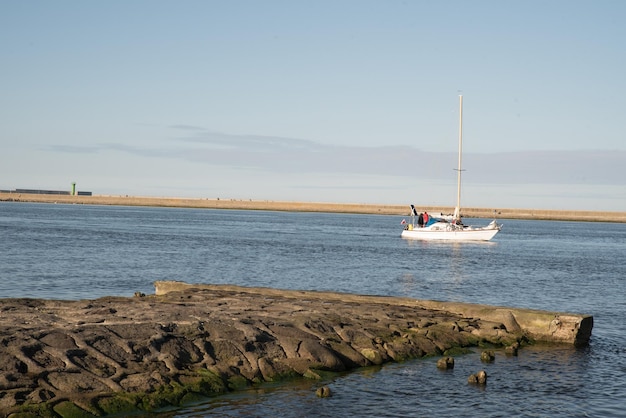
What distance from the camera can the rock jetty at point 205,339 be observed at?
13.1 metres

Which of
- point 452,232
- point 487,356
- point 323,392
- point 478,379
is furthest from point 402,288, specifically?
point 452,232

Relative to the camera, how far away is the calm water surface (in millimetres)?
14867

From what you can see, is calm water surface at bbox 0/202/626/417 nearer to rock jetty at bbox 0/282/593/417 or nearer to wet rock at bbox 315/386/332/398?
wet rock at bbox 315/386/332/398

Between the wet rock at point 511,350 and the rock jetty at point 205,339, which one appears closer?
the rock jetty at point 205,339

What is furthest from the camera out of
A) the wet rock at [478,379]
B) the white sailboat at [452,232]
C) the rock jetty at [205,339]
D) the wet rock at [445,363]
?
the white sailboat at [452,232]

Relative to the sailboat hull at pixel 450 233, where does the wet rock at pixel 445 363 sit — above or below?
below

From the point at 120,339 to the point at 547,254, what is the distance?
205ft

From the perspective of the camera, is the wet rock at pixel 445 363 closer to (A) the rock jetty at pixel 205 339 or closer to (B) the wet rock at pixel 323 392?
(A) the rock jetty at pixel 205 339

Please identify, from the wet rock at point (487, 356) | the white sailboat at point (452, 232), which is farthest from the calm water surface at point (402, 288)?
the white sailboat at point (452, 232)

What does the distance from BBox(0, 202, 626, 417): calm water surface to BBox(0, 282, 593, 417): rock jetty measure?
611 mm

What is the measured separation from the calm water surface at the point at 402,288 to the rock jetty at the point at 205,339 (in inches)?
24.1

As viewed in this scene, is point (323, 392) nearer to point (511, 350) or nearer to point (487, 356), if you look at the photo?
point (487, 356)

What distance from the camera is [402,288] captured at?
38000 mm

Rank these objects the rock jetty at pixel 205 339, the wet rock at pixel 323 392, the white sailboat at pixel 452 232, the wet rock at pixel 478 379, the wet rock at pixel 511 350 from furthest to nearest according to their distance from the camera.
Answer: the white sailboat at pixel 452 232, the wet rock at pixel 511 350, the wet rock at pixel 478 379, the wet rock at pixel 323 392, the rock jetty at pixel 205 339
